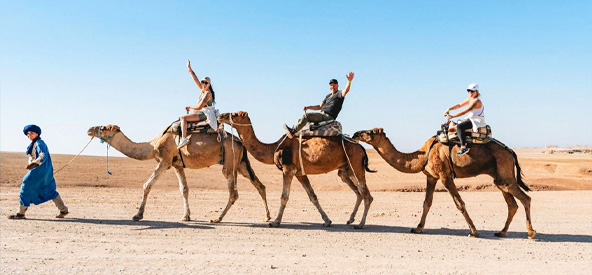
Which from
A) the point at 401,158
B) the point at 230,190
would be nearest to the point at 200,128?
the point at 230,190

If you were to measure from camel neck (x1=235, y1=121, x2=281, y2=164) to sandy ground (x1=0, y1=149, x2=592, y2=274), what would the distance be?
1.65 m

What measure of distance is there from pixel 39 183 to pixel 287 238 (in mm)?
6282

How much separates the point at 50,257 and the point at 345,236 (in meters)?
5.59

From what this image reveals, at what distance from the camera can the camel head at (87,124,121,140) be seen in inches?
516

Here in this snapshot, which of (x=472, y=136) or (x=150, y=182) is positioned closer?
(x=472, y=136)

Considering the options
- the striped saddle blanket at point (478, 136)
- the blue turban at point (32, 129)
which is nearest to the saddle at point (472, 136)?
the striped saddle blanket at point (478, 136)

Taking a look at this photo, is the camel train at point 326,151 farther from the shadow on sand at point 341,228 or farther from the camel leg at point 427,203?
the shadow on sand at point 341,228

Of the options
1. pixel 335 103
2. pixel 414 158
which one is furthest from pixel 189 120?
pixel 414 158

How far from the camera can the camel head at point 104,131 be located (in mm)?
13117

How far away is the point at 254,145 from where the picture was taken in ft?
40.5

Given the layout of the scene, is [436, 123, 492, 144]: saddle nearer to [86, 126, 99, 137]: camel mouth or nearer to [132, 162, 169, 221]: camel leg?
[132, 162, 169, 221]: camel leg

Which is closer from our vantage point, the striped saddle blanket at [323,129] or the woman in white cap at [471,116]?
the woman in white cap at [471,116]

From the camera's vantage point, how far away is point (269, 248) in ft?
31.1

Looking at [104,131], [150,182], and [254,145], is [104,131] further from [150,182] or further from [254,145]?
[254,145]
